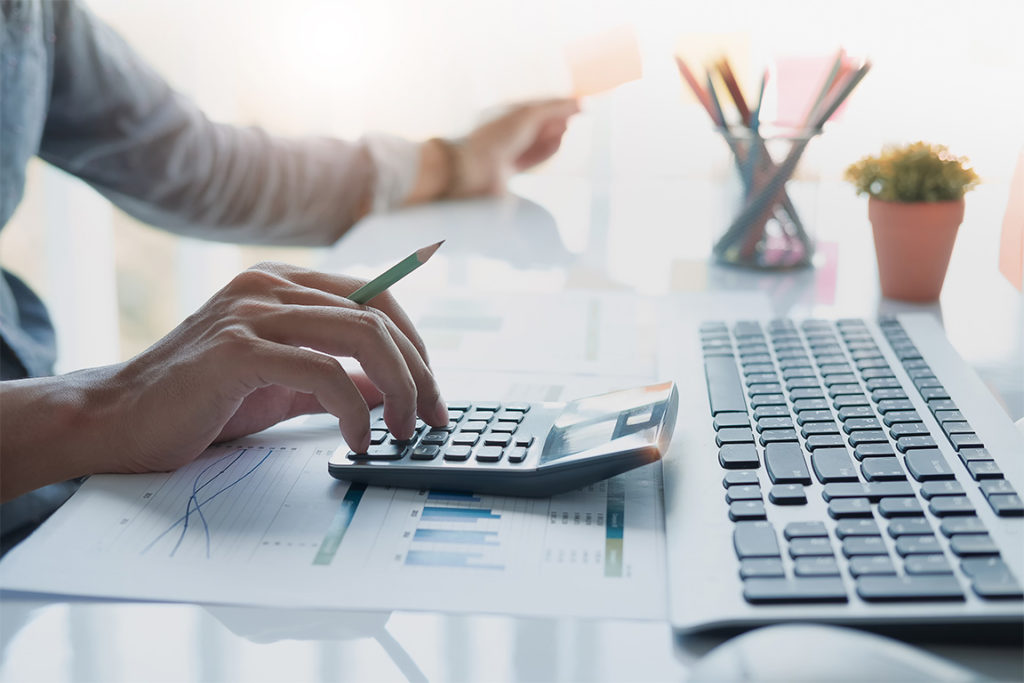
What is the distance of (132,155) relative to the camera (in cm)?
105

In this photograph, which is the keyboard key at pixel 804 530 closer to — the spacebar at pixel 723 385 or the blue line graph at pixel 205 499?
the spacebar at pixel 723 385

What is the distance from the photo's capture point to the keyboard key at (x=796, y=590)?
1.20 ft

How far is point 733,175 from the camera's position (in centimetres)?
94

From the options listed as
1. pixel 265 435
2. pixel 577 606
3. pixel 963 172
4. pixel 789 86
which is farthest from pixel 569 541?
pixel 789 86

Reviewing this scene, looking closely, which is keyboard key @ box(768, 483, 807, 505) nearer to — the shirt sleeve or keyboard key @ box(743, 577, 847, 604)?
keyboard key @ box(743, 577, 847, 604)

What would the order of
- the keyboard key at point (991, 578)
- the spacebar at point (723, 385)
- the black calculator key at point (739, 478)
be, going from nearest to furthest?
the keyboard key at point (991, 578) → the black calculator key at point (739, 478) → the spacebar at point (723, 385)

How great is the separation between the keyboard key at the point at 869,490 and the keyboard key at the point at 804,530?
0.03 metres

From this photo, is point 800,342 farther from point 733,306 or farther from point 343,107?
point 343,107

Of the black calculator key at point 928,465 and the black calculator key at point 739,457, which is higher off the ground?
the black calculator key at point 928,465

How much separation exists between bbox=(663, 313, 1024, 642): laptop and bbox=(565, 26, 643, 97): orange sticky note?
704 millimetres

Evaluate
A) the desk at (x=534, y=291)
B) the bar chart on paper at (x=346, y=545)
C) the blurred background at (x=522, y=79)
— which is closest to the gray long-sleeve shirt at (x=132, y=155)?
the desk at (x=534, y=291)

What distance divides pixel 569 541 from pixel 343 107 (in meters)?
1.26

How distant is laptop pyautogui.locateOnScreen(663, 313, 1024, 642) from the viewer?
0.36 metres

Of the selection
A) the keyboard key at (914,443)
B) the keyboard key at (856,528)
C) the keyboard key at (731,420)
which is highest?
the keyboard key at (856,528)
